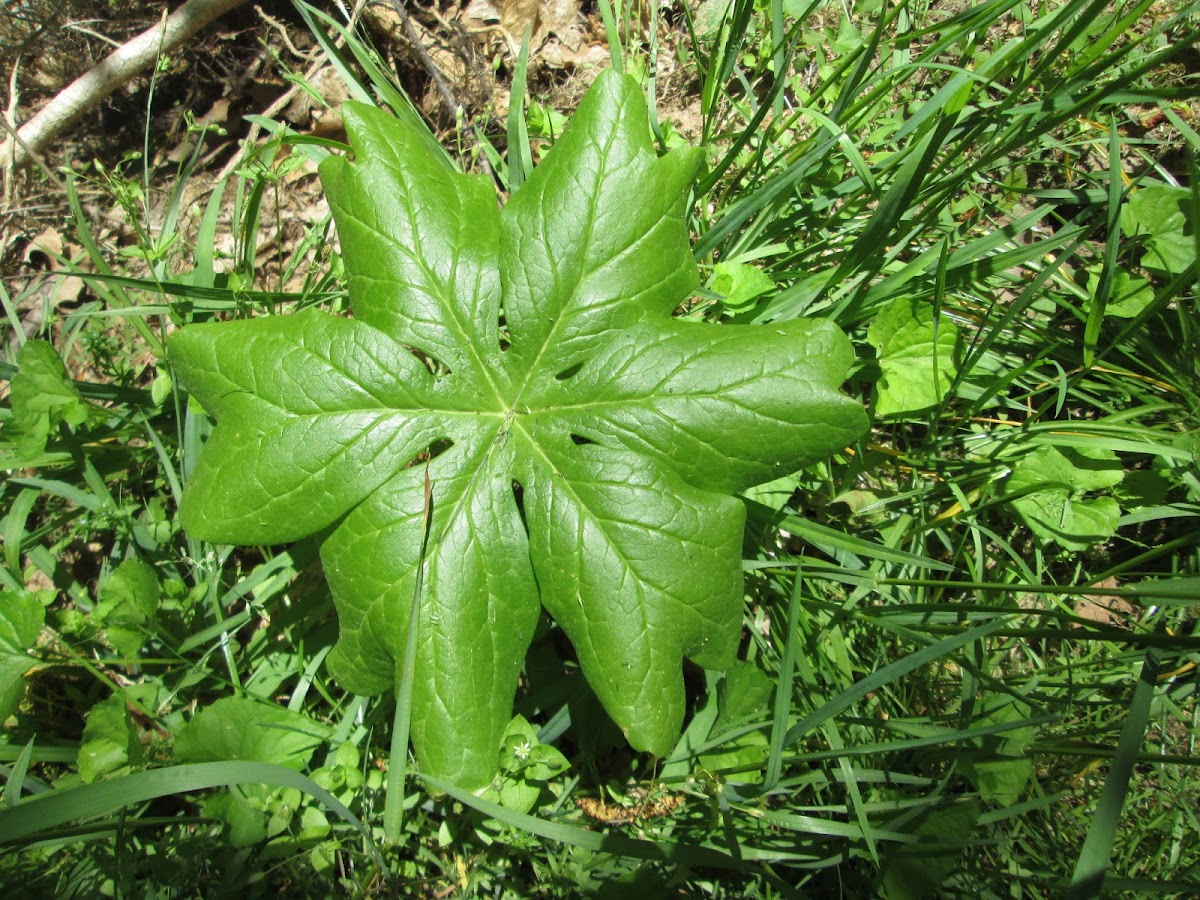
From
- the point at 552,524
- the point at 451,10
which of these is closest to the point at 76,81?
the point at 451,10

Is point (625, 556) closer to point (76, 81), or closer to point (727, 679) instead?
point (727, 679)

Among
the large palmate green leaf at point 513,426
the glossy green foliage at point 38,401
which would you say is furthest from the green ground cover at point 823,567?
the large palmate green leaf at point 513,426

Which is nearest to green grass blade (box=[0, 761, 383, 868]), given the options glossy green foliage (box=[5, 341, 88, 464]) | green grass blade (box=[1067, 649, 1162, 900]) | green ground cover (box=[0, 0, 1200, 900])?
green ground cover (box=[0, 0, 1200, 900])

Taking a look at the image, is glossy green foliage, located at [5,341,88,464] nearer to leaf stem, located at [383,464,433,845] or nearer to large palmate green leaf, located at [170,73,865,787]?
large palmate green leaf, located at [170,73,865,787]

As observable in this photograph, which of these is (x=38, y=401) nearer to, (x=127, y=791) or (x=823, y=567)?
(x=127, y=791)

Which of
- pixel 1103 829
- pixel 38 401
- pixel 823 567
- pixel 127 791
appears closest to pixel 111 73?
pixel 38 401
